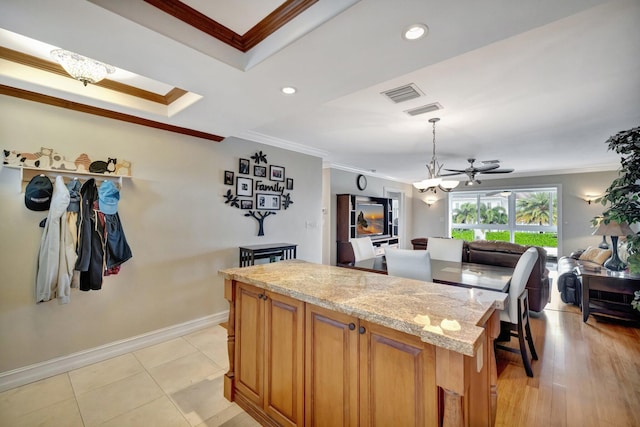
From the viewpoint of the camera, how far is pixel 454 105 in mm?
2719

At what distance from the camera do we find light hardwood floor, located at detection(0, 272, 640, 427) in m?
1.78

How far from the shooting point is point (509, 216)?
7.49 meters

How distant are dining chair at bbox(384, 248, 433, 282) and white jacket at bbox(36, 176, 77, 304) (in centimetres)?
281

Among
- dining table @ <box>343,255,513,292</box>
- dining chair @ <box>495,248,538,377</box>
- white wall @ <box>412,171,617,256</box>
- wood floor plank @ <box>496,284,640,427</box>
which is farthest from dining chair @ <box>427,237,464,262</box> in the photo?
white wall @ <box>412,171,617,256</box>

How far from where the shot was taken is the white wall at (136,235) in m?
2.12

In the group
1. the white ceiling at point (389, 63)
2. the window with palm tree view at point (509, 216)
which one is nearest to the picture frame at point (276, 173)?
the white ceiling at point (389, 63)

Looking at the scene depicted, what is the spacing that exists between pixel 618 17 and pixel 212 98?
106 inches

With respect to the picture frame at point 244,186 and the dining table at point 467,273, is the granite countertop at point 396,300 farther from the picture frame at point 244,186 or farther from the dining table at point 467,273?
the picture frame at point 244,186

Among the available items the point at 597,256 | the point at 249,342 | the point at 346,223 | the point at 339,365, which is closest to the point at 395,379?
the point at 339,365

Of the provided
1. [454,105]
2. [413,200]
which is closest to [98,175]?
[454,105]

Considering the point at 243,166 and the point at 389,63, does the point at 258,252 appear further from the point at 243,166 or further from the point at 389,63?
the point at 389,63

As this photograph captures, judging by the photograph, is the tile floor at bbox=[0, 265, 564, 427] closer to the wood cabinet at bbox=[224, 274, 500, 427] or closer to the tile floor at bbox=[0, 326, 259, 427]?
the tile floor at bbox=[0, 326, 259, 427]

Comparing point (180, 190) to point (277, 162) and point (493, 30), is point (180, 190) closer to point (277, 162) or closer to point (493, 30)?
point (277, 162)

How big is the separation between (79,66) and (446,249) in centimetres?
427
